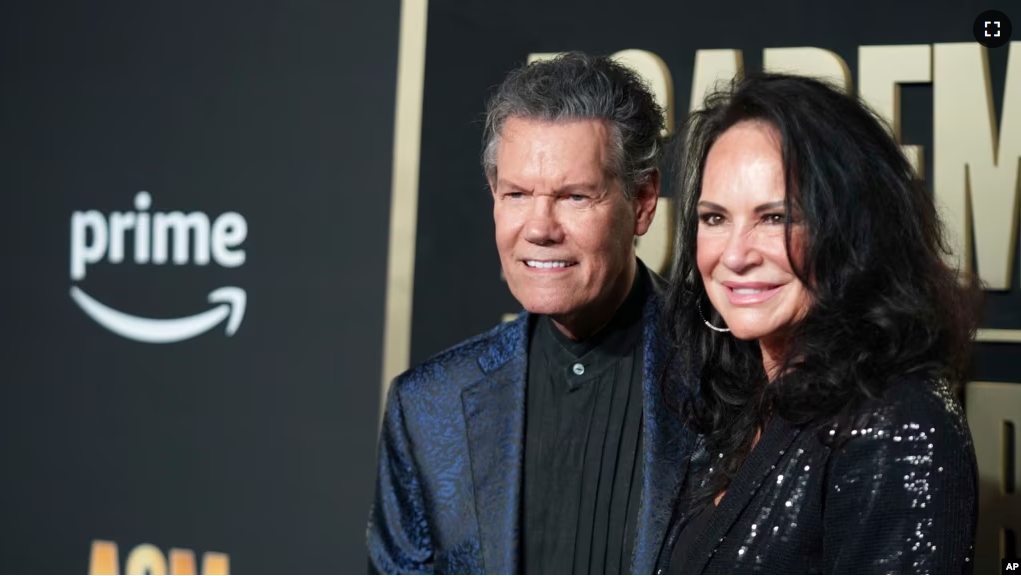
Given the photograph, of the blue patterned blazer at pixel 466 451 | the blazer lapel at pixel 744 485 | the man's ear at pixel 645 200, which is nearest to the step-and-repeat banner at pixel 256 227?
the man's ear at pixel 645 200

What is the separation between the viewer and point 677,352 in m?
1.84

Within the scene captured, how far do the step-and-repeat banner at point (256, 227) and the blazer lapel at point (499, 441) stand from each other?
76 centimetres

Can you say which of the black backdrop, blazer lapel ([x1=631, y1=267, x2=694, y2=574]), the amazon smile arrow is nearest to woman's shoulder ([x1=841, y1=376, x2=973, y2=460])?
blazer lapel ([x1=631, y1=267, x2=694, y2=574])

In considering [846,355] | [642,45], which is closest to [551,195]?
[846,355]

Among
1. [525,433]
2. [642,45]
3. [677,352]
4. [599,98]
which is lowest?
[525,433]

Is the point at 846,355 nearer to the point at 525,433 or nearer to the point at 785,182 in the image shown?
the point at 785,182

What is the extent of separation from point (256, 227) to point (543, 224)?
54.1 inches

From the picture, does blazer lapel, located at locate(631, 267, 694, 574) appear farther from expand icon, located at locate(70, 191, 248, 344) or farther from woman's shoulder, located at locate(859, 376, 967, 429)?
expand icon, located at locate(70, 191, 248, 344)

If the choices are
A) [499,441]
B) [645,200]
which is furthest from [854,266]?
[499,441]

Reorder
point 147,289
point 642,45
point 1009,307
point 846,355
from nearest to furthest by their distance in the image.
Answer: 1. point 846,355
2. point 1009,307
3. point 642,45
4. point 147,289

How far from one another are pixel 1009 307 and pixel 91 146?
241 centimetres

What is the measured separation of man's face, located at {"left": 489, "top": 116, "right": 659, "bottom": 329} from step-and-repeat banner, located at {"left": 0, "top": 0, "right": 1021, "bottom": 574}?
0.77 metres

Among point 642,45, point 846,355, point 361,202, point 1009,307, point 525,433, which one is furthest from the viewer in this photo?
point 361,202

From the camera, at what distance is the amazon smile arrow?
3057 mm
